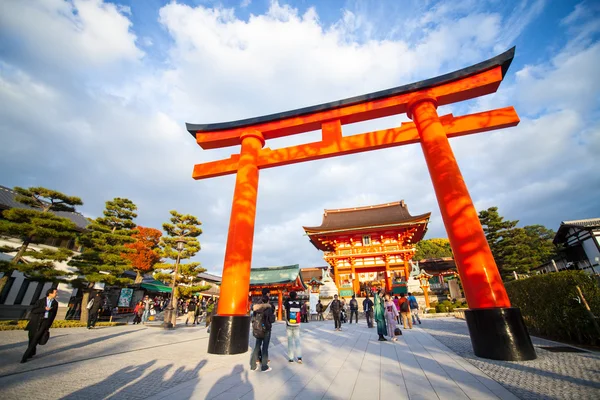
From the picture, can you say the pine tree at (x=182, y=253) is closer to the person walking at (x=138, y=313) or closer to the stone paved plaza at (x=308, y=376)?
the person walking at (x=138, y=313)

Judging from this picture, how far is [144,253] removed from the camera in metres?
27.2

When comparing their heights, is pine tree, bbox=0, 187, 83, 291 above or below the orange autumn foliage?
below

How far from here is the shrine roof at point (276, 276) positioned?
17953 mm

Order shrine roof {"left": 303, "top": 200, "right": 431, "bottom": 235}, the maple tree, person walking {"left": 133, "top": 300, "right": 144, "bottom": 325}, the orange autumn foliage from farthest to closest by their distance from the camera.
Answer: the orange autumn foliage
the maple tree
shrine roof {"left": 303, "top": 200, "right": 431, "bottom": 235}
person walking {"left": 133, "top": 300, "right": 144, "bottom": 325}

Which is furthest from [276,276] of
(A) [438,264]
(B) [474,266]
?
(A) [438,264]

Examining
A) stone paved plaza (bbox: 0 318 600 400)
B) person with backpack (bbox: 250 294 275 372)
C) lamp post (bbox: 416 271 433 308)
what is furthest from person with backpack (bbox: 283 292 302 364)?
lamp post (bbox: 416 271 433 308)

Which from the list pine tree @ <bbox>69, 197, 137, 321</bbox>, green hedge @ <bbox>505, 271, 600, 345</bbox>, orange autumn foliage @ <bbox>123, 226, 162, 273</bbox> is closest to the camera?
green hedge @ <bbox>505, 271, 600, 345</bbox>

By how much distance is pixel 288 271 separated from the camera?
1958 centimetres

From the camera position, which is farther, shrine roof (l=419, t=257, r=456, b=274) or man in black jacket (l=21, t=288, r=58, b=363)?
shrine roof (l=419, t=257, r=456, b=274)

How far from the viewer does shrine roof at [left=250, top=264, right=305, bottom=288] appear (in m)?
18.0

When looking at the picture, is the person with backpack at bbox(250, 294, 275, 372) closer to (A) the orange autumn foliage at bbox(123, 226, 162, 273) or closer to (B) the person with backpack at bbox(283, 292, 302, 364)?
(B) the person with backpack at bbox(283, 292, 302, 364)

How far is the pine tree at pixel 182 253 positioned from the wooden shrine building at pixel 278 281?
3616 millimetres

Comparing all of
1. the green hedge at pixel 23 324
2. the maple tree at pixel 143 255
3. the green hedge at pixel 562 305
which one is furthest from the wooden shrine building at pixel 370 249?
the maple tree at pixel 143 255

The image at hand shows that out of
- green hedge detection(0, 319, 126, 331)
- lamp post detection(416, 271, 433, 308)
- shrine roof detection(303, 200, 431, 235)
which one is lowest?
green hedge detection(0, 319, 126, 331)
